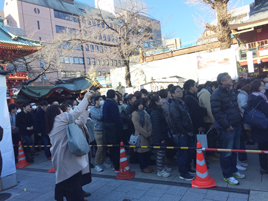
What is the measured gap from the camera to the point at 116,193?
4.04m

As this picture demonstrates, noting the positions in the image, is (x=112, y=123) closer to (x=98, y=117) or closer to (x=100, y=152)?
(x=98, y=117)

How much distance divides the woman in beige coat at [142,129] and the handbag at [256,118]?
2.06 metres

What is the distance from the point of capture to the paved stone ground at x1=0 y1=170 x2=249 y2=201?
3500 millimetres

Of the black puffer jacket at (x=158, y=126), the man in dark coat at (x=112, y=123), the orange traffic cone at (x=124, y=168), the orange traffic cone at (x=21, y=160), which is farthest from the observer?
the orange traffic cone at (x=21, y=160)

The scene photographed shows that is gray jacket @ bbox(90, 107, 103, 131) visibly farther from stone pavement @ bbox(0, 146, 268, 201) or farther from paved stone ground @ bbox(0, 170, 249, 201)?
paved stone ground @ bbox(0, 170, 249, 201)

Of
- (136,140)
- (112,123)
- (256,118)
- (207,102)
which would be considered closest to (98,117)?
(112,123)

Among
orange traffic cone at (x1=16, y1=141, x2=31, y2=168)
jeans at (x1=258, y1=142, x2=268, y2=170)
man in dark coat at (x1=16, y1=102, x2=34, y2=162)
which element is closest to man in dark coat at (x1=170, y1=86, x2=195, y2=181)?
jeans at (x1=258, y1=142, x2=268, y2=170)

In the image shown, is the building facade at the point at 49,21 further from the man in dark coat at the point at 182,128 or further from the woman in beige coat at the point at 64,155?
the woman in beige coat at the point at 64,155

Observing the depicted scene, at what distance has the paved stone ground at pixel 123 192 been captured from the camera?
3.50 meters

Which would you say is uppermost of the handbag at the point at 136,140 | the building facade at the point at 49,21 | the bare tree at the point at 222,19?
the building facade at the point at 49,21

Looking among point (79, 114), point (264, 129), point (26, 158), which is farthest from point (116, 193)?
point (26, 158)

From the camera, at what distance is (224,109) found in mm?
3812

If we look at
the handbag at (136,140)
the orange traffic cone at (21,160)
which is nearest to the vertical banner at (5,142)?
the orange traffic cone at (21,160)

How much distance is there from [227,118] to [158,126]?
140 cm
